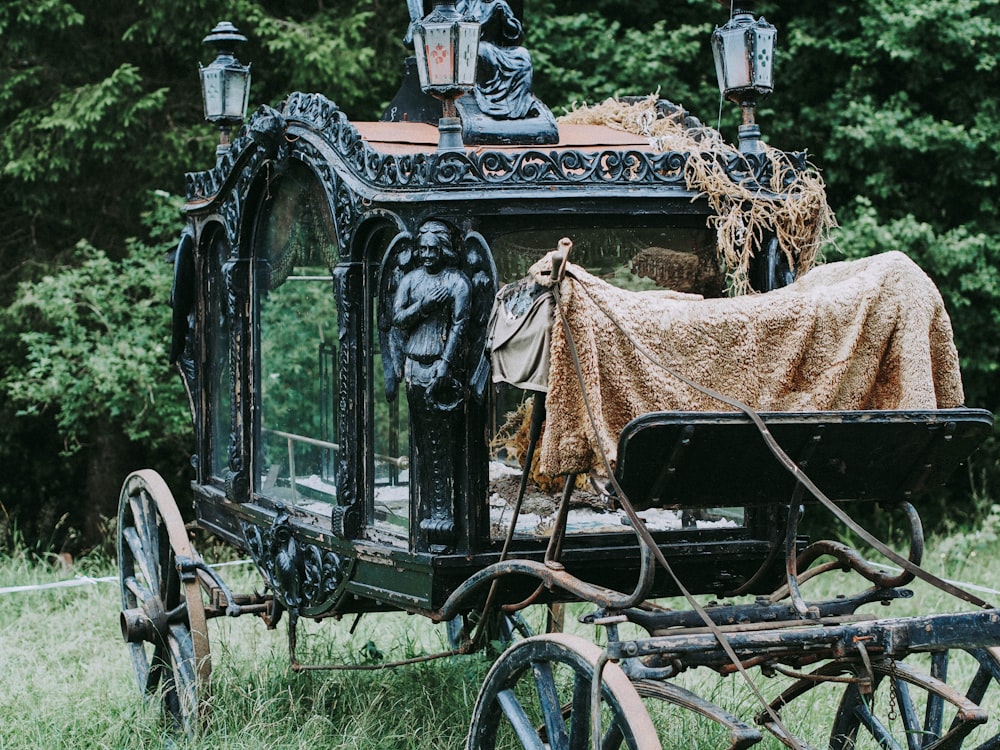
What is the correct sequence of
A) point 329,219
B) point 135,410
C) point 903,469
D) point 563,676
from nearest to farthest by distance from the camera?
point 903,469, point 329,219, point 563,676, point 135,410

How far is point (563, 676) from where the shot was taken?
5805 mm

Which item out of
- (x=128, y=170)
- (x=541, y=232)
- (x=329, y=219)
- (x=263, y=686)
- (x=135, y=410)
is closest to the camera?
(x=541, y=232)

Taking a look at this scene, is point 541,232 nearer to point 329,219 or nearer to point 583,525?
point 329,219

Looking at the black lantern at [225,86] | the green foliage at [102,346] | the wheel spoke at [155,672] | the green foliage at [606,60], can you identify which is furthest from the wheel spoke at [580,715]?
the green foliage at [606,60]

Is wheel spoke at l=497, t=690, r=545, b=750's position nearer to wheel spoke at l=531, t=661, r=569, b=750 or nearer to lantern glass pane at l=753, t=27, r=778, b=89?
wheel spoke at l=531, t=661, r=569, b=750

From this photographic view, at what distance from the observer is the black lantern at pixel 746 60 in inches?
175

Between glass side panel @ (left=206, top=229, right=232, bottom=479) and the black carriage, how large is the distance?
0.09 ft

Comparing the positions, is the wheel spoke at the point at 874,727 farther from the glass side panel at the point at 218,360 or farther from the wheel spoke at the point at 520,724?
the glass side panel at the point at 218,360

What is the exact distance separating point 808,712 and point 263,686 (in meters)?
2.13

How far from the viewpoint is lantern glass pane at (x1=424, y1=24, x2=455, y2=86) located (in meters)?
3.78

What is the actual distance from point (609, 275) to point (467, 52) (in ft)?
3.09

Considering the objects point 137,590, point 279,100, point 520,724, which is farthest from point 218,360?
point 279,100

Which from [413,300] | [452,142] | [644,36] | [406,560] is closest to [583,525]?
[406,560]

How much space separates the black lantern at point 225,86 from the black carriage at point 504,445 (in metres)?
0.72
